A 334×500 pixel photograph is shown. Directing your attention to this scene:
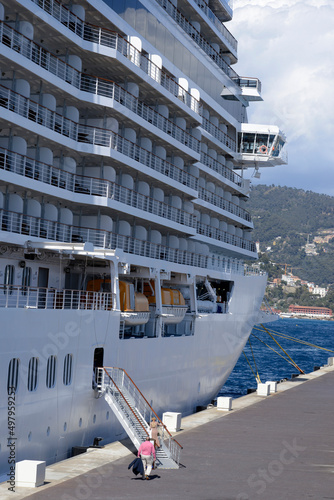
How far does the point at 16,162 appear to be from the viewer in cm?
2533

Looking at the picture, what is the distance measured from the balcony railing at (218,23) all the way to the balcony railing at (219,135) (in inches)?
270

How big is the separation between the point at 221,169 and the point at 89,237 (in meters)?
20.3

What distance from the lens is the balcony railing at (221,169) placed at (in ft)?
148

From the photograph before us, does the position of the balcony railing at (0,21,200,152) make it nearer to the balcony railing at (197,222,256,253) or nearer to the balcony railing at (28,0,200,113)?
the balcony railing at (28,0,200,113)

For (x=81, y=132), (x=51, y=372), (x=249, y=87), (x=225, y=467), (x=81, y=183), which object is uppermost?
(x=249, y=87)

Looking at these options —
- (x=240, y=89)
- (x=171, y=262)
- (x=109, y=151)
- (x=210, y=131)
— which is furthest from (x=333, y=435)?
(x=240, y=89)

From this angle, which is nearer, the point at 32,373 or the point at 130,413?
the point at 32,373

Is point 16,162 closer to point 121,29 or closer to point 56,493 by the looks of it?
point 121,29

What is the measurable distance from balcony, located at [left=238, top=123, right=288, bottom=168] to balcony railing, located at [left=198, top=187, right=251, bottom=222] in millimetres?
3621

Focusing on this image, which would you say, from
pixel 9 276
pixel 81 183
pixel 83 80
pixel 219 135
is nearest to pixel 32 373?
pixel 9 276

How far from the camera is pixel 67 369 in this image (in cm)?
2400

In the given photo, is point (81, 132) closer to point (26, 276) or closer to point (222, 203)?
point (26, 276)

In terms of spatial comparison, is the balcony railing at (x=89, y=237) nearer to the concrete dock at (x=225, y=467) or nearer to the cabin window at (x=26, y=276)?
the cabin window at (x=26, y=276)

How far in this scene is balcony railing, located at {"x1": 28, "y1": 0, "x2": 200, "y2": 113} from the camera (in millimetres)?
28219
